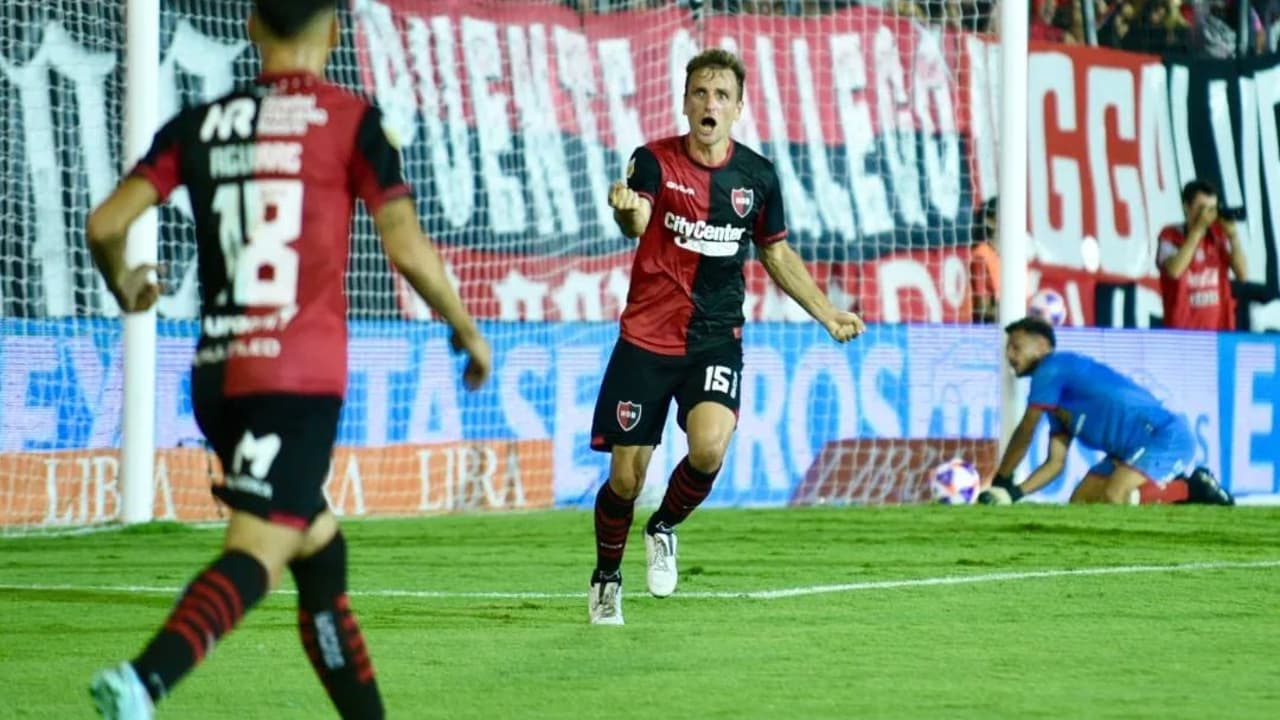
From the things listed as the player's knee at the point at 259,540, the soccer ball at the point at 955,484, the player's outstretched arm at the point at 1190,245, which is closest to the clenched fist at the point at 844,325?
the player's knee at the point at 259,540

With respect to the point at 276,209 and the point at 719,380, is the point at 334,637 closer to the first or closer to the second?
the point at 276,209

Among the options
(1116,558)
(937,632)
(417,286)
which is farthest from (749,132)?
(417,286)

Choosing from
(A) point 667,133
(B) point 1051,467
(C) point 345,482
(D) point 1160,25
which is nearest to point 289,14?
(C) point 345,482

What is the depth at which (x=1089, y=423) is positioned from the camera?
1543 cm

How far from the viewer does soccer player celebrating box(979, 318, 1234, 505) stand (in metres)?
15.2

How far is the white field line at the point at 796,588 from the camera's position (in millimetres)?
9438

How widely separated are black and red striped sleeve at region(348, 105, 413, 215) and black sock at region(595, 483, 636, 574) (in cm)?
345

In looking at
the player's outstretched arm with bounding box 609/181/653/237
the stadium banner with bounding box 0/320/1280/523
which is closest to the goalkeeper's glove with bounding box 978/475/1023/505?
the stadium banner with bounding box 0/320/1280/523

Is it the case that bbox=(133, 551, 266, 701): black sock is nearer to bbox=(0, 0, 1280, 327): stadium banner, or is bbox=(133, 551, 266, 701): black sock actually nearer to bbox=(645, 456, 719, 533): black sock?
bbox=(645, 456, 719, 533): black sock

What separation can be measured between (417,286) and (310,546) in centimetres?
59

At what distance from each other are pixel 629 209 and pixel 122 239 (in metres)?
2.91

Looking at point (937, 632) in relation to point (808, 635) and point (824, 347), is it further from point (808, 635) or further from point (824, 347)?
point (824, 347)

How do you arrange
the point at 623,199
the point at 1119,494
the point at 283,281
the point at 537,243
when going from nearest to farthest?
1. the point at 283,281
2. the point at 623,199
3. the point at 1119,494
4. the point at 537,243

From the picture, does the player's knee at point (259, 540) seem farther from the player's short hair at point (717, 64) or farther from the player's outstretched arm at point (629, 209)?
the player's short hair at point (717, 64)
